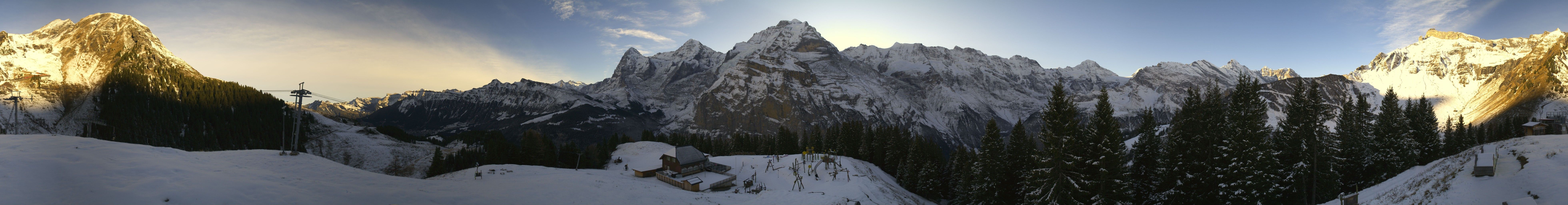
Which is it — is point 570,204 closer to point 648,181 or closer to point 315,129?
point 648,181

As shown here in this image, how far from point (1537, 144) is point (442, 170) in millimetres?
87844

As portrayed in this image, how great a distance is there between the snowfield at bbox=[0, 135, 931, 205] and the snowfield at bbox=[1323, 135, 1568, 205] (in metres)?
34.5

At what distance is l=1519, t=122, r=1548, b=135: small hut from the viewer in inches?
2852

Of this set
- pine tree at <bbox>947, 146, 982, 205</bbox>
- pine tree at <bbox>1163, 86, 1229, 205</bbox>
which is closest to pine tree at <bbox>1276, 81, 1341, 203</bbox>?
pine tree at <bbox>1163, 86, 1229, 205</bbox>

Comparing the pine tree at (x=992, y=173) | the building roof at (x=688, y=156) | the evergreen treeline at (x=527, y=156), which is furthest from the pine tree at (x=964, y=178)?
the evergreen treeline at (x=527, y=156)

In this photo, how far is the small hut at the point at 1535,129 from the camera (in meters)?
72.4

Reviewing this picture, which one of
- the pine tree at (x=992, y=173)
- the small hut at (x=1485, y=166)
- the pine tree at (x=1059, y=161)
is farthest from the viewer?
the pine tree at (x=992, y=173)

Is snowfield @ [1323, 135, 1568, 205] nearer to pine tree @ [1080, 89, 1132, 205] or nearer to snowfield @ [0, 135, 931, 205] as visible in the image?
pine tree @ [1080, 89, 1132, 205]

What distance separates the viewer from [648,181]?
45844 mm

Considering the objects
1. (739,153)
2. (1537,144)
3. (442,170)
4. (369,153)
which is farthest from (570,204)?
(369,153)

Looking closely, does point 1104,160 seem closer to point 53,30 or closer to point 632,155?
point 632,155

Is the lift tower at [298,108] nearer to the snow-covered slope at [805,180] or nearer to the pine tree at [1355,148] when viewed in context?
the snow-covered slope at [805,180]

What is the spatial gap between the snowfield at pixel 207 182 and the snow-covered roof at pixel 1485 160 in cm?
3951

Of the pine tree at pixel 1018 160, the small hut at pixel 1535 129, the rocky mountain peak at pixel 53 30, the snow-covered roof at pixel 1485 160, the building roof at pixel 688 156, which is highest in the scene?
the rocky mountain peak at pixel 53 30
